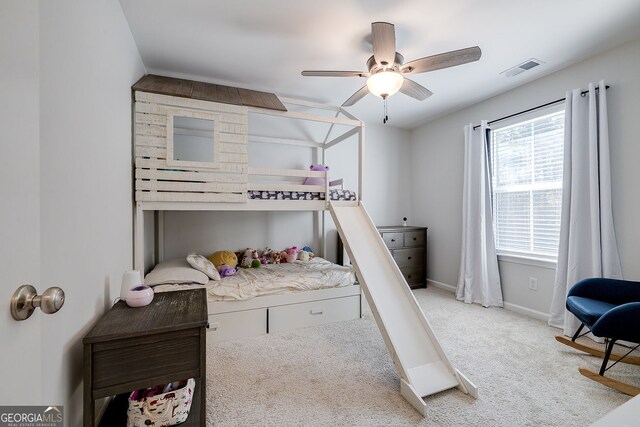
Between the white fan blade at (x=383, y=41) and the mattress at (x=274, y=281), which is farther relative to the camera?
the mattress at (x=274, y=281)

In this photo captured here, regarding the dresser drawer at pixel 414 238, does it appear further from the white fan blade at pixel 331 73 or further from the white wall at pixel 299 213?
the white fan blade at pixel 331 73

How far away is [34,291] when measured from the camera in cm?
60

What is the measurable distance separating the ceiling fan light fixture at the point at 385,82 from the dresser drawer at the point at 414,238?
8.05 ft

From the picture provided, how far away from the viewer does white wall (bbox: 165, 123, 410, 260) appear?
11.1 ft

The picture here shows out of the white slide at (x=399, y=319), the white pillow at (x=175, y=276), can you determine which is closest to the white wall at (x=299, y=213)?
the white pillow at (x=175, y=276)

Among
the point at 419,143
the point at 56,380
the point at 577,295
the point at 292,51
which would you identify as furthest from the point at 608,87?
the point at 56,380

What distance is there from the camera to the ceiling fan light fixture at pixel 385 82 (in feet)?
6.64

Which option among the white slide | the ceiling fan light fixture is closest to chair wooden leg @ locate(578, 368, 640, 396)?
the white slide

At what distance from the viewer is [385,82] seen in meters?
2.05

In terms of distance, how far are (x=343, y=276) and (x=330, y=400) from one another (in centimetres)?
134

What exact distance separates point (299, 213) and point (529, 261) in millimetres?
2827

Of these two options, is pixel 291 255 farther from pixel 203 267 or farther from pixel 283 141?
pixel 283 141

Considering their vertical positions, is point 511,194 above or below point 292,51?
below

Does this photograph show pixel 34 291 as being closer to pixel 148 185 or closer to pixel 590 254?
→ pixel 148 185
